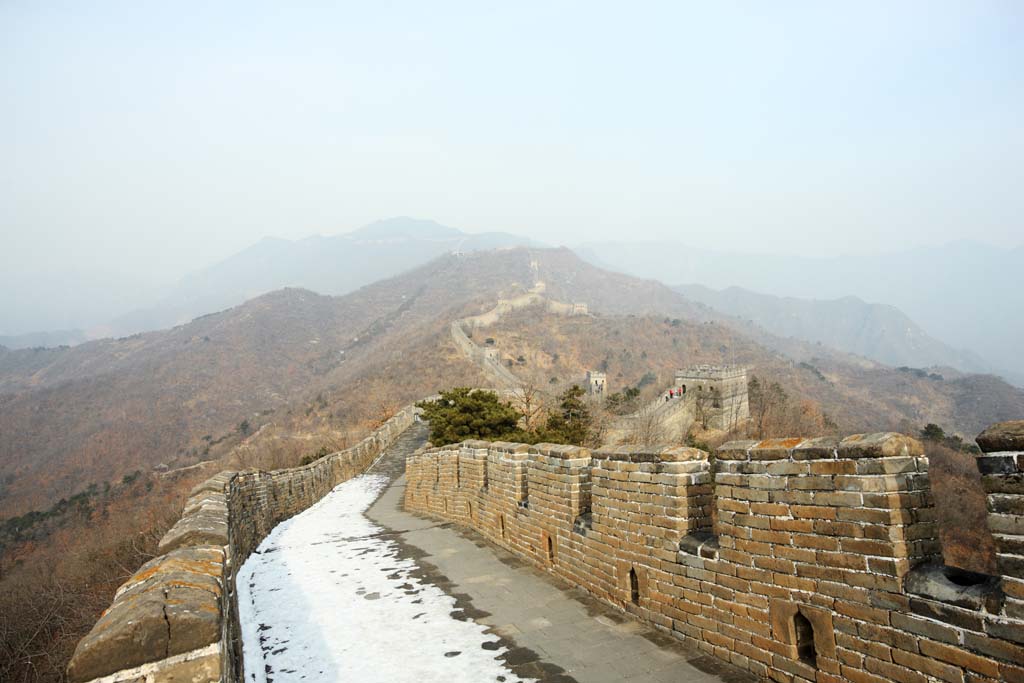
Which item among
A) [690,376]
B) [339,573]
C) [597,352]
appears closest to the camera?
[339,573]

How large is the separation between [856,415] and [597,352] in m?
30.7

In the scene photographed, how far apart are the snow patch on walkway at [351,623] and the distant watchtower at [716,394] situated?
37.1 m

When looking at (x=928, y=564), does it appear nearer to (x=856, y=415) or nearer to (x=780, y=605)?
(x=780, y=605)

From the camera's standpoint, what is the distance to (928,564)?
2758mm

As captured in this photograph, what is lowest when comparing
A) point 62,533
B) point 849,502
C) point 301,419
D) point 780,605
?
point 62,533

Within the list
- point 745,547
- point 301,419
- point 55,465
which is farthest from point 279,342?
point 745,547

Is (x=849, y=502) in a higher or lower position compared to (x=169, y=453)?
higher

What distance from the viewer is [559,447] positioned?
20.5 ft

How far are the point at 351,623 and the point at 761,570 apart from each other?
383cm

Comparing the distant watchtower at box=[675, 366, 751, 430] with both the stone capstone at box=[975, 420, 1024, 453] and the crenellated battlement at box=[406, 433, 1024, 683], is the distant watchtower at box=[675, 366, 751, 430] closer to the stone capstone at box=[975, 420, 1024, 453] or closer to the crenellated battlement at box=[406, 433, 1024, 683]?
the crenellated battlement at box=[406, 433, 1024, 683]

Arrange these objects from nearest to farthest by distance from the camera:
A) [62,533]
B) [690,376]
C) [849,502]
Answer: [849,502]
[62,533]
[690,376]

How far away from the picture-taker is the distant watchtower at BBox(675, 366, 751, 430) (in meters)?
42.7

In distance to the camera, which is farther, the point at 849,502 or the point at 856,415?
the point at 856,415

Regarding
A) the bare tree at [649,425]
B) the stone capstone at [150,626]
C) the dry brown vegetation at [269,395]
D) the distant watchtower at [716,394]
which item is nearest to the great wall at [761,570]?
the stone capstone at [150,626]
